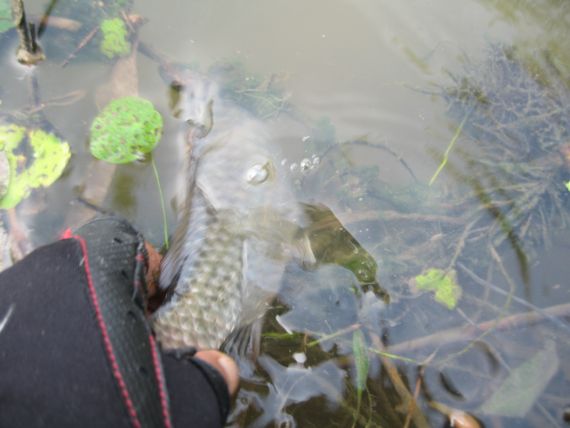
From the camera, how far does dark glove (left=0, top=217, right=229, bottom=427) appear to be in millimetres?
1272

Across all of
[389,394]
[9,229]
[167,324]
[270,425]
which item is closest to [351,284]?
[389,394]

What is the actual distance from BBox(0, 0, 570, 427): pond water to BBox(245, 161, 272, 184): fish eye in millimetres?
174

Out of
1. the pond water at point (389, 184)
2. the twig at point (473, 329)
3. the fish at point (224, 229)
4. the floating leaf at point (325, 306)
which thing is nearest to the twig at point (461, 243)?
the pond water at point (389, 184)

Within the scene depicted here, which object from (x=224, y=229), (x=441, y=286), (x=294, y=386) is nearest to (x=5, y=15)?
(x=224, y=229)

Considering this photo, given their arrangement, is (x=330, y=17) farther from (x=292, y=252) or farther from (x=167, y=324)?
(x=167, y=324)

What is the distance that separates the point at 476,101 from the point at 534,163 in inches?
20.4

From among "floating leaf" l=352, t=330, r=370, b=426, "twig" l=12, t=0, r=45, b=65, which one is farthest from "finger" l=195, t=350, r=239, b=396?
"twig" l=12, t=0, r=45, b=65

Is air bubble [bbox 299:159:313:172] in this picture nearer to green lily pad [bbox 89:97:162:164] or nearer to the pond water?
the pond water

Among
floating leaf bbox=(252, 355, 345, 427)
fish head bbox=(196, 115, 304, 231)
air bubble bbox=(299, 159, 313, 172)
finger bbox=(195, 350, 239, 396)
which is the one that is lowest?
floating leaf bbox=(252, 355, 345, 427)

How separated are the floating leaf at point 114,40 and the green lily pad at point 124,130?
0.40 metres

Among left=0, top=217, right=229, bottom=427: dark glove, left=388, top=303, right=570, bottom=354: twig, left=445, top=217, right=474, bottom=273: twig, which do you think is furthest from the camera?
left=445, top=217, right=474, bottom=273: twig

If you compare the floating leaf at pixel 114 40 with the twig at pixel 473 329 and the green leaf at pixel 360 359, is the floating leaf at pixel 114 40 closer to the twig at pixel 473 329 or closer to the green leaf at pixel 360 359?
the green leaf at pixel 360 359

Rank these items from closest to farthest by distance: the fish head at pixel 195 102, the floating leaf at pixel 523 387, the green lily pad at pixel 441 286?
the floating leaf at pixel 523 387, the green lily pad at pixel 441 286, the fish head at pixel 195 102

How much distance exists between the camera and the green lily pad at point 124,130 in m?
2.42
